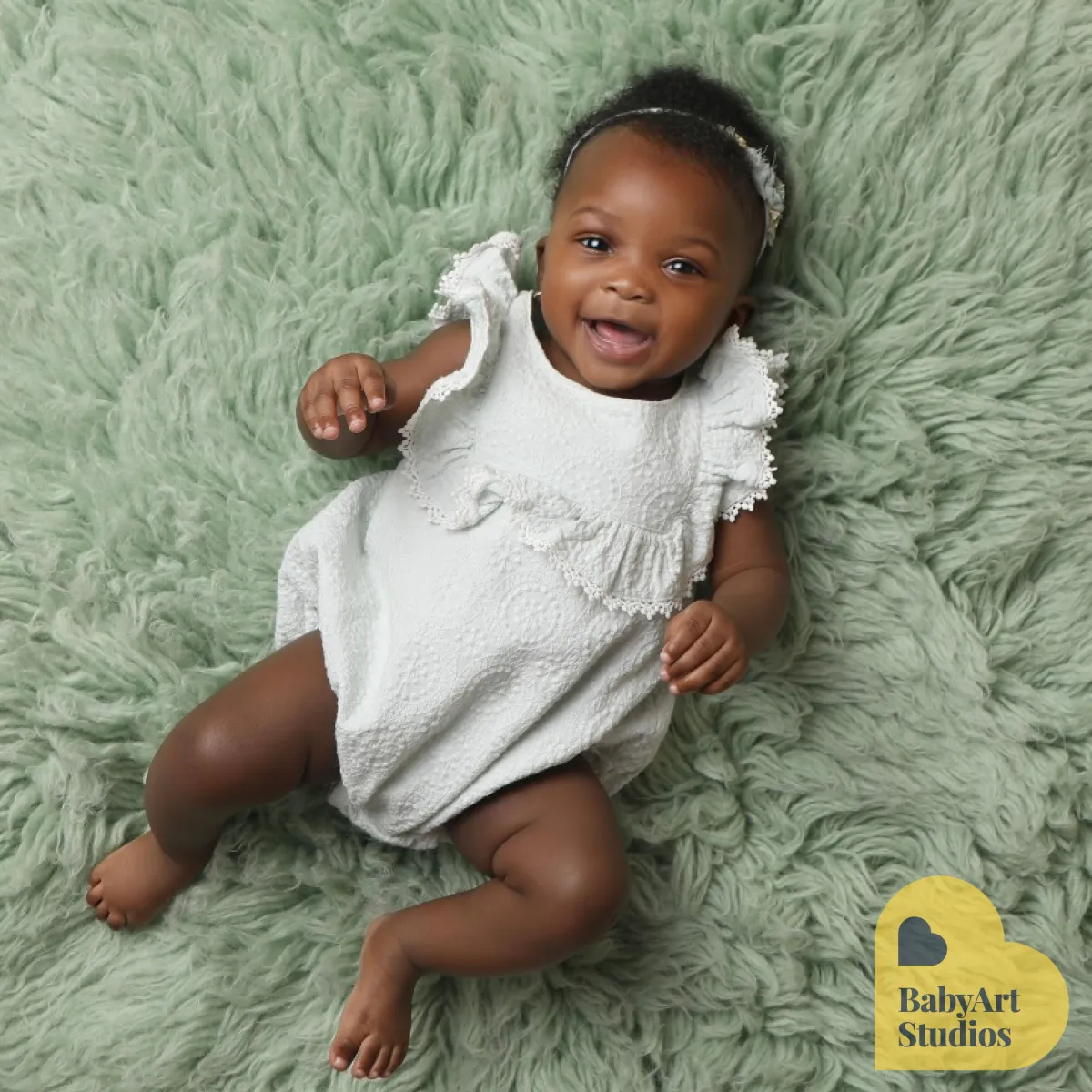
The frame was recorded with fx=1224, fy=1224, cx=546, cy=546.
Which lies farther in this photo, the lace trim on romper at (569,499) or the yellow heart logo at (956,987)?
the yellow heart logo at (956,987)

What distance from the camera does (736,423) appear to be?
1123 millimetres

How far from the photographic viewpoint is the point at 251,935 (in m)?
1.15

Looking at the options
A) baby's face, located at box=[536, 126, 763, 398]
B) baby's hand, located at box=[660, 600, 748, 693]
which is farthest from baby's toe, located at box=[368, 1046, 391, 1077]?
baby's face, located at box=[536, 126, 763, 398]

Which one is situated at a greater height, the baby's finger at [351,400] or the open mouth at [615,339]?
the open mouth at [615,339]

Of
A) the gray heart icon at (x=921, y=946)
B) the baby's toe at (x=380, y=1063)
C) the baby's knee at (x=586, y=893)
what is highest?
the baby's knee at (x=586, y=893)

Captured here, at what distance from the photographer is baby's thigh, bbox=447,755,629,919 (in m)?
1.06

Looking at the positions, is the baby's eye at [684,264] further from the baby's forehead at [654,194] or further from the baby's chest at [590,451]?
the baby's chest at [590,451]

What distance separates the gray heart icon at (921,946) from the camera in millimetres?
1200

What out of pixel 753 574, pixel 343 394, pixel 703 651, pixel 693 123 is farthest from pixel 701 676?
pixel 693 123

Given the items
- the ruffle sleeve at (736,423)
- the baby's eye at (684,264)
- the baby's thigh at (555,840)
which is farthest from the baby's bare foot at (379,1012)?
the baby's eye at (684,264)

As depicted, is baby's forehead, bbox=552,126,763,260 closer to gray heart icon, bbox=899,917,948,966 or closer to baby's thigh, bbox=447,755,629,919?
baby's thigh, bbox=447,755,629,919

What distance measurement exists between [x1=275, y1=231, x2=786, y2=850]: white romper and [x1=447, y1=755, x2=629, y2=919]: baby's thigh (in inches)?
1.1

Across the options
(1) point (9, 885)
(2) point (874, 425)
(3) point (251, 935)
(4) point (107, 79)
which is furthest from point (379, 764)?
(4) point (107, 79)

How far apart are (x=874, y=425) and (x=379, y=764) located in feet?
1.87
